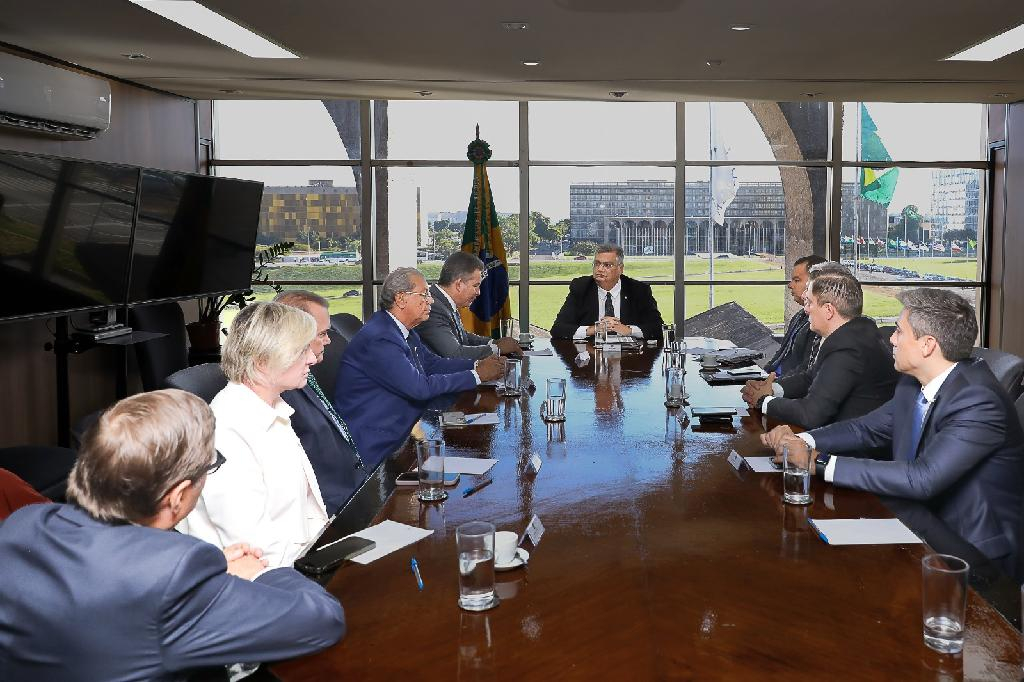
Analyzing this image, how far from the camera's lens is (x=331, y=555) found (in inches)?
87.3

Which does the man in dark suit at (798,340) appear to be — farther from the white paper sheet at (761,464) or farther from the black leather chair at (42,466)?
the black leather chair at (42,466)

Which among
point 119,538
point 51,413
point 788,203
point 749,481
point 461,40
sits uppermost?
point 461,40

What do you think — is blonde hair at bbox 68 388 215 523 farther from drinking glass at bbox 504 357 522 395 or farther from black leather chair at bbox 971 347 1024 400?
black leather chair at bbox 971 347 1024 400

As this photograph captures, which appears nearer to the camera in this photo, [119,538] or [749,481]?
[119,538]

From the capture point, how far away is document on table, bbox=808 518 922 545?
7.60 feet

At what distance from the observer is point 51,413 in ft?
22.0

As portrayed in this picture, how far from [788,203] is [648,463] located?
22.7ft

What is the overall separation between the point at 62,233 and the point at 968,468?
16.6 feet

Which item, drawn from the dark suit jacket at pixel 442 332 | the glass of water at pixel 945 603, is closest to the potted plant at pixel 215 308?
the dark suit jacket at pixel 442 332

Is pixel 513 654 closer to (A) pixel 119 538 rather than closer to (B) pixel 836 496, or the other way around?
(A) pixel 119 538

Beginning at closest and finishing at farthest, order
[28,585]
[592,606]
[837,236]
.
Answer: [28,585]
[592,606]
[837,236]

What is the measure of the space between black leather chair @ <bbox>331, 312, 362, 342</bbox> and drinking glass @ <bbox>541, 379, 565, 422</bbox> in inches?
70.8

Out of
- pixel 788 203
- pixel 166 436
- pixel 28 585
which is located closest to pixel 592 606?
pixel 166 436

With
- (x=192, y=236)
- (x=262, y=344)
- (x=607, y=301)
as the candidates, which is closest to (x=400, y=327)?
(x=262, y=344)
